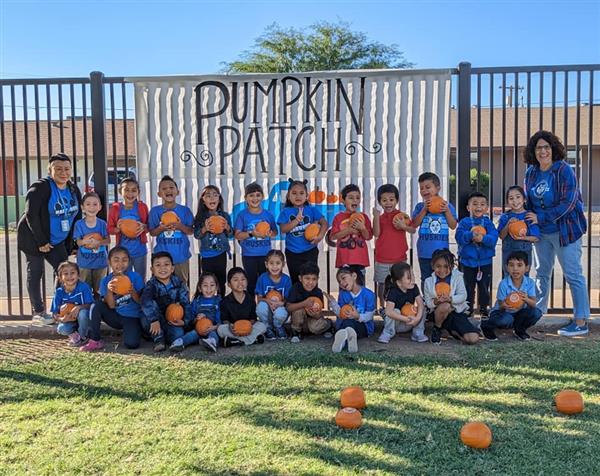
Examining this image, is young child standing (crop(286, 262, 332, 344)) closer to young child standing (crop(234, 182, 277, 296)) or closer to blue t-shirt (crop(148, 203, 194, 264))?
young child standing (crop(234, 182, 277, 296))

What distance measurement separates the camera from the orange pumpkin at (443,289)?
→ 5652 millimetres

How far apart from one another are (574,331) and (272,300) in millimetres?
3085

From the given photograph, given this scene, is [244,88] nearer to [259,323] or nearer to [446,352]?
[259,323]

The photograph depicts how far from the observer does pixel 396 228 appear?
615 centimetres

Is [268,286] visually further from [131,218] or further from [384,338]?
[131,218]

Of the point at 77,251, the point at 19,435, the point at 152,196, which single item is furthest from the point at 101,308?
the point at 19,435

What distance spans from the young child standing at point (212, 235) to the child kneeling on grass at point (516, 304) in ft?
8.93

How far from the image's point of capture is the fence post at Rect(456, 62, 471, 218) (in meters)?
6.30

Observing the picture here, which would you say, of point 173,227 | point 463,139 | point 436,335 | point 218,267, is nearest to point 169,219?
point 173,227

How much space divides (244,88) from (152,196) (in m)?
1.60

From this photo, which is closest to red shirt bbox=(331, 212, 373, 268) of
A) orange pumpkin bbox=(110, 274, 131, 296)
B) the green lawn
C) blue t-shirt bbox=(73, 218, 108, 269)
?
the green lawn

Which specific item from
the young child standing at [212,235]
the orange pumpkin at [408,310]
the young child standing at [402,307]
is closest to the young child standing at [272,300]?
the young child standing at [212,235]

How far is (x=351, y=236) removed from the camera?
6.09m

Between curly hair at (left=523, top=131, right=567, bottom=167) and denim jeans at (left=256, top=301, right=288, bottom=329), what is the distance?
2942 mm
